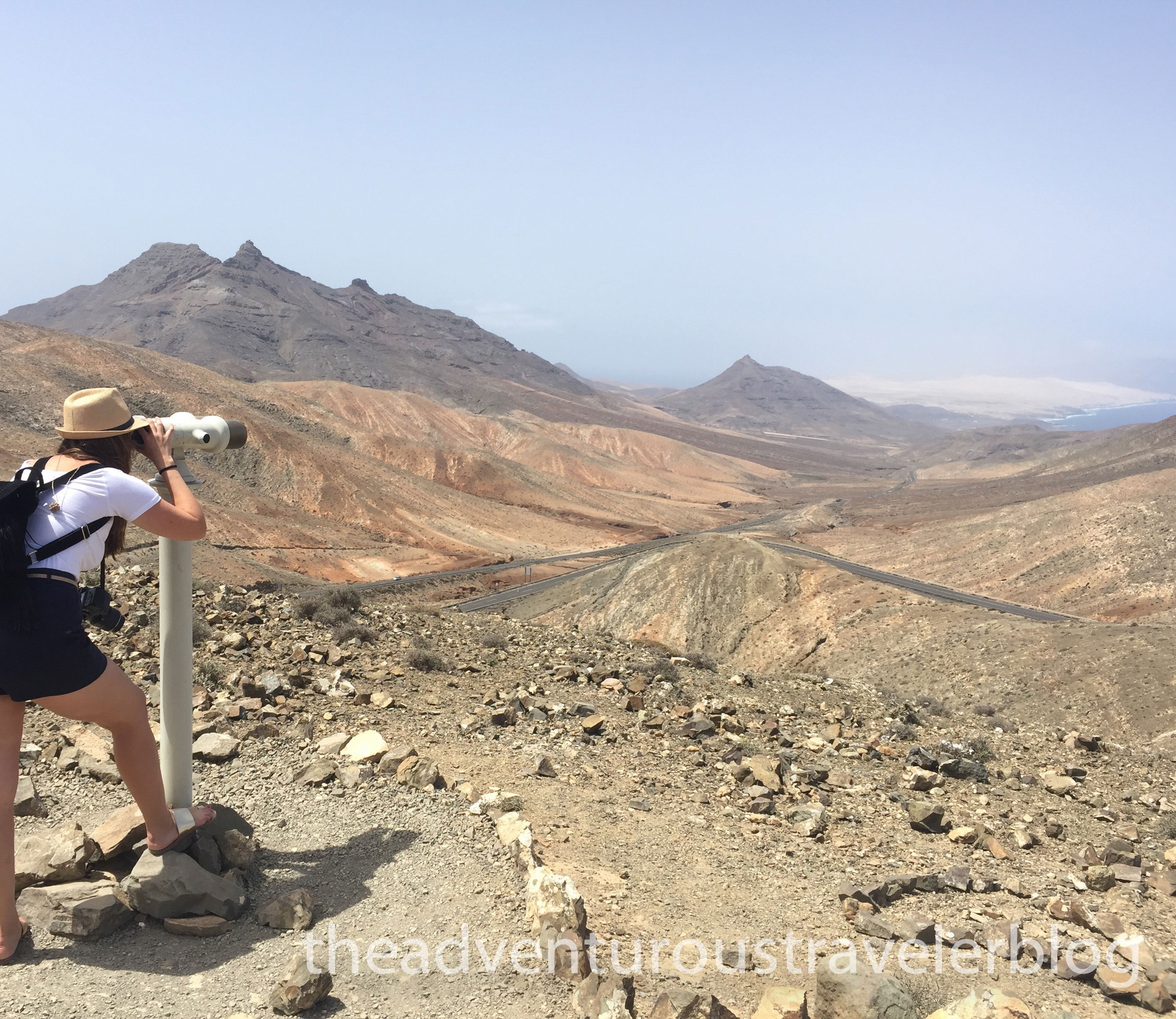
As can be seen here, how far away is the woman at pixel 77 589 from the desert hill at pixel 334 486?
1032 inches

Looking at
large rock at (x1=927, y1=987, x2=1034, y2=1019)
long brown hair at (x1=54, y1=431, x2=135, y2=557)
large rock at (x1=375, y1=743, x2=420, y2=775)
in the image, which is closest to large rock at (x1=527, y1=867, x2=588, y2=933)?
large rock at (x1=927, y1=987, x2=1034, y2=1019)

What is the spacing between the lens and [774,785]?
761cm

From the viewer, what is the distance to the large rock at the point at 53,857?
4.18 meters

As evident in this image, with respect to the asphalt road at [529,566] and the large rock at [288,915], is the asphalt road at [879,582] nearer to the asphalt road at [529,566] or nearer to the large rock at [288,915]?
the asphalt road at [529,566]

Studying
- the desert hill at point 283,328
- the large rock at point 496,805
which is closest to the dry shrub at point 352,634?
the large rock at point 496,805

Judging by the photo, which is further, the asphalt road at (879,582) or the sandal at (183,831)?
the asphalt road at (879,582)

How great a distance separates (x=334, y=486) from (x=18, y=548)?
48239 millimetres

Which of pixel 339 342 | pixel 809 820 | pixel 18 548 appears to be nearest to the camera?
pixel 18 548

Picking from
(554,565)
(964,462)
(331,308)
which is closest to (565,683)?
(554,565)

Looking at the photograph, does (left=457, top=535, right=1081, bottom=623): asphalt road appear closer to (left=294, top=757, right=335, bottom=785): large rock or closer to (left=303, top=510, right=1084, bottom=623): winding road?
→ (left=303, top=510, right=1084, bottom=623): winding road

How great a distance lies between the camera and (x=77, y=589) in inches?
147

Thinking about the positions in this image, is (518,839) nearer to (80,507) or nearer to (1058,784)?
(80,507)

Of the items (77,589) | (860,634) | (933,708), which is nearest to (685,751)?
(77,589)

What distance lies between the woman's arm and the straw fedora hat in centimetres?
15
